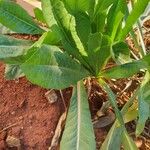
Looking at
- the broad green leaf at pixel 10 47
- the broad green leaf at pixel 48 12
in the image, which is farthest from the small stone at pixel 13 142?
the broad green leaf at pixel 48 12

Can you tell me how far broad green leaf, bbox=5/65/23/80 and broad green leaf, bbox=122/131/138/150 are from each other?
0.39m

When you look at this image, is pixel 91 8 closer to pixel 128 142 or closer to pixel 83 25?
pixel 83 25

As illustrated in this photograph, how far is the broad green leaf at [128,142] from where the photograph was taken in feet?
4.20

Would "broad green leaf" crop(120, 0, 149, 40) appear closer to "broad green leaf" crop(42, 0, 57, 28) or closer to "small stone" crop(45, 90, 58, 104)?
"broad green leaf" crop(42, 0, 57, 28)

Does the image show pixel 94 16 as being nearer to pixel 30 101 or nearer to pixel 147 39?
pixel 30 101

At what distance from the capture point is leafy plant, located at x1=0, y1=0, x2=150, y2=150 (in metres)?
1.17

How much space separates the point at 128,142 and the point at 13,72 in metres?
0.44

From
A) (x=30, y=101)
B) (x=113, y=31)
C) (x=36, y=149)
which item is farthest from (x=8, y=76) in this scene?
(x=113, y=31)

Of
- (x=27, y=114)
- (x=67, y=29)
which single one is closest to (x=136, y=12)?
(x=67, y=29)

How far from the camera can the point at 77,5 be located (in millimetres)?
1192

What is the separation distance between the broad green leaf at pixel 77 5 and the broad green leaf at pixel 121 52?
147 millimetres

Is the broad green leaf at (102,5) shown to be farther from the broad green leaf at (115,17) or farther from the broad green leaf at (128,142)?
the broad green leaf at (128,142)

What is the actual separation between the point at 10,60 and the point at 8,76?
0.51 feet

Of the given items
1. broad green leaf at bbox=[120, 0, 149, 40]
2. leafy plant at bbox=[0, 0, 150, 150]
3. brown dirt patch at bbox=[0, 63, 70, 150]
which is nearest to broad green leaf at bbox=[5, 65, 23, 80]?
leafy plant at bbox=[0, 0, 150, 150]
